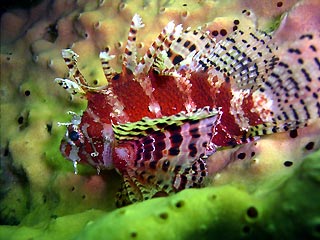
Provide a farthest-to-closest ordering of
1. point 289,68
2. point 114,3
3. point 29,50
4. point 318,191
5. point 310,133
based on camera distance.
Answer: point 29,50 < point 114,3 < point 289,68 < point 310,133 < point 318,191

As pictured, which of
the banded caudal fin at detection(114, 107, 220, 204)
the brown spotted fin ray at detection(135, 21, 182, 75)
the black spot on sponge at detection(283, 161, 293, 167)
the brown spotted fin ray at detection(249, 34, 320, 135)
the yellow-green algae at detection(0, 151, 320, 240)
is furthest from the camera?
the brown spotted fin ray at detection(135, 21, 182, 75)

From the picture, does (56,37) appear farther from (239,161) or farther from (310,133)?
(310,133)

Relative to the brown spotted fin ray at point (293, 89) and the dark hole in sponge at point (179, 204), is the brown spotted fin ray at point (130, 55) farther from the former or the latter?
the dark hole in sponge at point (179, 204)

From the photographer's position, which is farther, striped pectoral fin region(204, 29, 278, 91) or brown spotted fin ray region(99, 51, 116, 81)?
brown spotted fin ray region(99, 51, 116, 81)

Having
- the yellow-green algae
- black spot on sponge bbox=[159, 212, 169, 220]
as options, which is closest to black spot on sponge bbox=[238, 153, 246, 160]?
the yellow-green algae

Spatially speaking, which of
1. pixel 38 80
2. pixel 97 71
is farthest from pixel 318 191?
pixel 38 80

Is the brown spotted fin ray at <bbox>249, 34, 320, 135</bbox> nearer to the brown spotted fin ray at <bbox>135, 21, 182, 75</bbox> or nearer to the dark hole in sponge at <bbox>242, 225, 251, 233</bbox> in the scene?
the brown spotted fin ray at <bbox>135, 21, 182, 75</bbox>

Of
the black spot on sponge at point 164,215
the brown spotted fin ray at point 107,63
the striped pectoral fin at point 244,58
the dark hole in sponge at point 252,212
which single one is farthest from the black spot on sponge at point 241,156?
the brown spotted fin ray at point 107,63
